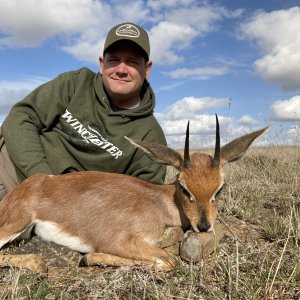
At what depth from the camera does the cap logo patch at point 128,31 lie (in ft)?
21.8

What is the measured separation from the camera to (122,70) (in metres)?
6.71

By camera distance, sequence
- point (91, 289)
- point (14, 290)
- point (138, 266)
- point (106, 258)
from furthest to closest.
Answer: point (106, 258) → point (138, 266) → point (91, 289) → point (14, 290)

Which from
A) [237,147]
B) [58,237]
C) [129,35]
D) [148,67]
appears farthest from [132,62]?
[58,237]

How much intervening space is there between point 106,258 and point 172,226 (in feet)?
3.17

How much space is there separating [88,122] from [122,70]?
0.99 meters

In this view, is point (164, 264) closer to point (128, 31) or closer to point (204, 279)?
point (204, 279)

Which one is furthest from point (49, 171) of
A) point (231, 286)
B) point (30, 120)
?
point (231, 286)

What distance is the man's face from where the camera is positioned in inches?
266

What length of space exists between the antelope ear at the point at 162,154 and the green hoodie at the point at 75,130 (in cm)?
160

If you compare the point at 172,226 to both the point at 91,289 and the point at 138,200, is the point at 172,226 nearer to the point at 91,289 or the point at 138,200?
the point at 138,200

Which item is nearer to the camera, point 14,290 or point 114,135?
point 14,290

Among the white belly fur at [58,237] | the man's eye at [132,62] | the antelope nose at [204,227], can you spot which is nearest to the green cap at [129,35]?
the man's eye at [132,62]

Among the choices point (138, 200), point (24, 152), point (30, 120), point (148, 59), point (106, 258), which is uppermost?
point (148, 59)

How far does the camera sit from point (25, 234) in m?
5.25
